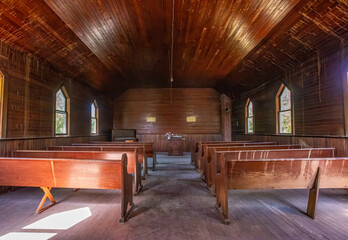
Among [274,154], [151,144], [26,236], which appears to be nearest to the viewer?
[26,236]

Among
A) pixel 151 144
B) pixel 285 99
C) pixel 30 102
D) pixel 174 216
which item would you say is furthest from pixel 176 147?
pixel 174 216

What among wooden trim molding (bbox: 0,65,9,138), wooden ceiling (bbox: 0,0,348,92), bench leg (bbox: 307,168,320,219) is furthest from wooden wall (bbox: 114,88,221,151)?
bench leg (bbox: 307,168,320,219)

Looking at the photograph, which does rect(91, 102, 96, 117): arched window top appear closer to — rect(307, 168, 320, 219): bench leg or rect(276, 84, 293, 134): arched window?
rect(276, 84, 293, 134): arched window

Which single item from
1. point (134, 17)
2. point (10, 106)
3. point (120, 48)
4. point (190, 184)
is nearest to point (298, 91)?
point (190, 184)

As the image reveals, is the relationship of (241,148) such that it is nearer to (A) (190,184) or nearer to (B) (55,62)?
(A) (190,184)

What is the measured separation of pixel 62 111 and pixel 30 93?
1393 mm

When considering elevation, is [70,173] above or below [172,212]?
above

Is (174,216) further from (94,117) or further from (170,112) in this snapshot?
(170,112)

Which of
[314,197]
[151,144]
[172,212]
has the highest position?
[151,144]

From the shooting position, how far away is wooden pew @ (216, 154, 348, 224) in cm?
222

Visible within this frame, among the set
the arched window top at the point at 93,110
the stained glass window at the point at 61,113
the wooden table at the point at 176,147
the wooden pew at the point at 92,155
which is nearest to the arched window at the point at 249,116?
the wooden table at the point at 176,147

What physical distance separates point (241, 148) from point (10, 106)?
16.5ft

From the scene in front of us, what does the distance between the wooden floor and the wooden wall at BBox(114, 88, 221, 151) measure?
6363 millimetres

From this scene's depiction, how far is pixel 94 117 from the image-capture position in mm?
7770
